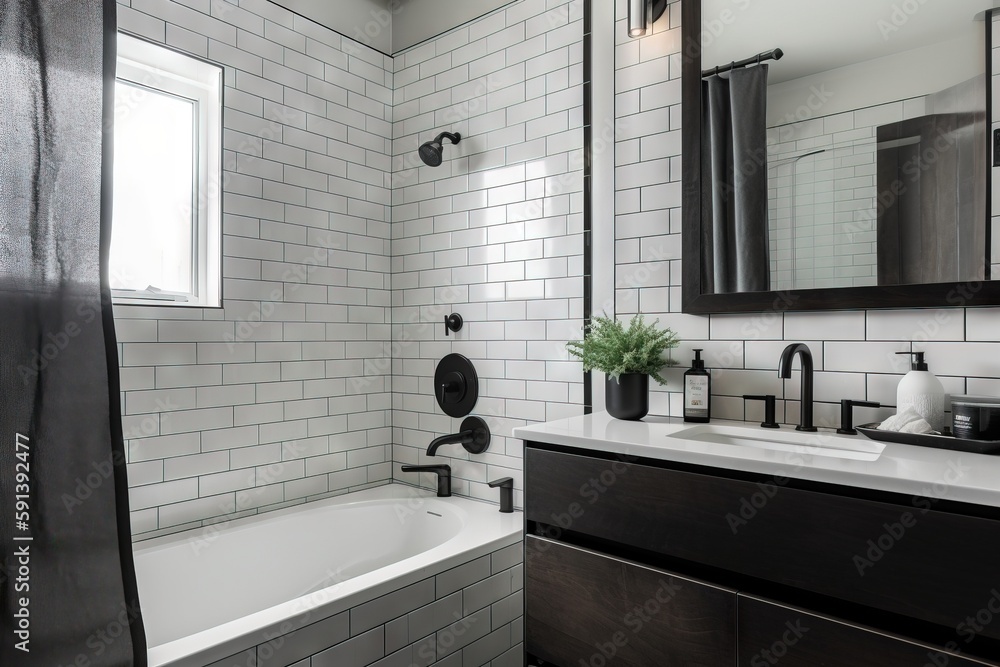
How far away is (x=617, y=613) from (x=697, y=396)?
649 mm

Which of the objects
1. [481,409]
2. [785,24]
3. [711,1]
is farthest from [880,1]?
[481,409]

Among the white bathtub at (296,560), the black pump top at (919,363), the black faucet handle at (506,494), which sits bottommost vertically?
the white bathtub at (296,560)

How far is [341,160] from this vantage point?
257cm

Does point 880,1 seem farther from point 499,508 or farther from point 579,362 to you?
point 499,508

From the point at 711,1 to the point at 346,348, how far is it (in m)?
1.87

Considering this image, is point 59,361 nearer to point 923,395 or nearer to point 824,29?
point 923,395

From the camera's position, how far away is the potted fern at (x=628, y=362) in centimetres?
170

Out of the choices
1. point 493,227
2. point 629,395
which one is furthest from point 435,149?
point 629,395

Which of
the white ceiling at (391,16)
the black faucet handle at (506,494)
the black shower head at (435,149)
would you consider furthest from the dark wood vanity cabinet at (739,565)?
the white ceiling at (391,16)

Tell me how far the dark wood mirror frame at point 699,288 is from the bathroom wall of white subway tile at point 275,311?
145 centimetres

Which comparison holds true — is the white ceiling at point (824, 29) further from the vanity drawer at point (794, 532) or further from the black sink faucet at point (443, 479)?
the black sink faucet at point (443, 479)

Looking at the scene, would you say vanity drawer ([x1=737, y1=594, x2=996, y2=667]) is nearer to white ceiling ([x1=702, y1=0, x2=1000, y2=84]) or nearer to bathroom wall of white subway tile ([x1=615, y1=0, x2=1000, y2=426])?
bathroom wall of white subway tile ([x1=615, y1=0, x2=1000, y2=426])

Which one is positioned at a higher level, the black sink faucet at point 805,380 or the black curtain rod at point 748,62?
the black curtain rod at point 748,62
